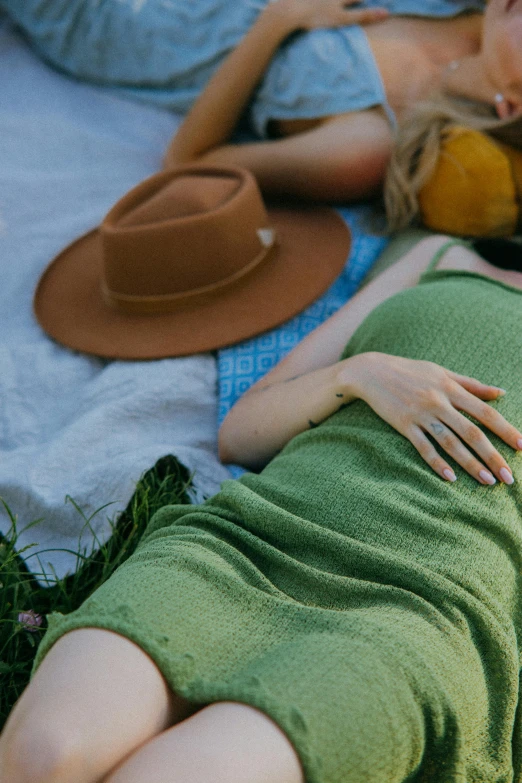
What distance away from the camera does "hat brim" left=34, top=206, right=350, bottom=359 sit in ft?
7.25

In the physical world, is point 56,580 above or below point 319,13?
below

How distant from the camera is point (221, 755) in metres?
0.98

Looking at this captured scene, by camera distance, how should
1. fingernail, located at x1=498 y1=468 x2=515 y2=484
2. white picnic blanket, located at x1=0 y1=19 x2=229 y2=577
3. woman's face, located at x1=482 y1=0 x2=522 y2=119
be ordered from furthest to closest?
1. woman's face, located at x1=482 y1=0 x2=522 y2=119
2. white picnic blanket, located at x1=0 y1=19 x2=229 y2=577
3. fingernail, located at x1=498 y1=468 x2=515 y2=484

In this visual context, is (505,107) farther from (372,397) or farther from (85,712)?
(85,712)

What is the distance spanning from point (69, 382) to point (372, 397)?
1010mm

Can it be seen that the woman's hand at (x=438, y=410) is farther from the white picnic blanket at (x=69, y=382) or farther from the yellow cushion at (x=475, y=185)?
the yellow cushion at (x=475, y=185)

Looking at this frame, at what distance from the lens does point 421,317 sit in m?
1.72

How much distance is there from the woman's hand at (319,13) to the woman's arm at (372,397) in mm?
1227

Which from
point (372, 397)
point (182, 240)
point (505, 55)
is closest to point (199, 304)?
point (182, 240)

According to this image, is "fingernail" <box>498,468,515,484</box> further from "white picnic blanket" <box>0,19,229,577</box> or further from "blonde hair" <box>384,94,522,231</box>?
"blonde hair" <box>384,94,522,231</box>

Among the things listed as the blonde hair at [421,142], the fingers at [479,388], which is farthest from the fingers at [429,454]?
the blonde hair at [421,142]

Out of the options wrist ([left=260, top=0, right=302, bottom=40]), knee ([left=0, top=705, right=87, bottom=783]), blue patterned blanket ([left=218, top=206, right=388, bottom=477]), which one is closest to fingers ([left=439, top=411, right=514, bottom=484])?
blue patterned blanket ([left=218, top=206, right=388, bottom=477])

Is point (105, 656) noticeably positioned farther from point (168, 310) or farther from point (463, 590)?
point (168, 310)

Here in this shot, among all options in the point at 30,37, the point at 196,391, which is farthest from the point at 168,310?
the point at 30,37
